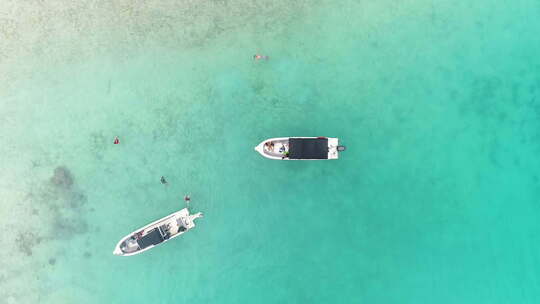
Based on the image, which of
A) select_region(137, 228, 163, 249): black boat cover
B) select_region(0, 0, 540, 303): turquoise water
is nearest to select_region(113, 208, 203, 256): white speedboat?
select_region(137, 228, 163, 249): black boat cover

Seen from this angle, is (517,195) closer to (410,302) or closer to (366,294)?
(410,302)

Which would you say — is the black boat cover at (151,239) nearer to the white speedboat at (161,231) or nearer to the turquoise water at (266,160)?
the white speedboat at (161,231)

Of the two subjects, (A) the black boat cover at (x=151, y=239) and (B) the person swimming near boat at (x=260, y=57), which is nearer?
(A) the black boat cover at (x=151, y=239)

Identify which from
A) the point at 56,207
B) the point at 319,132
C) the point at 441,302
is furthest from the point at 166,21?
the point at 441,302

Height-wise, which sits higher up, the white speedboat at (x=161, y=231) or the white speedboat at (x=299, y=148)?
the white speedboat at (x=299, y=148)

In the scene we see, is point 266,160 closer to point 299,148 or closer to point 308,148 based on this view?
point 299,148

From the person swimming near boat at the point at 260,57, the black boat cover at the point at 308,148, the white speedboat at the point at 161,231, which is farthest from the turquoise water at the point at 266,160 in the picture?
the black boat cover at the point at 308,148

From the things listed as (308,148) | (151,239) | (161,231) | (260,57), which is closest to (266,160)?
(308,148)
